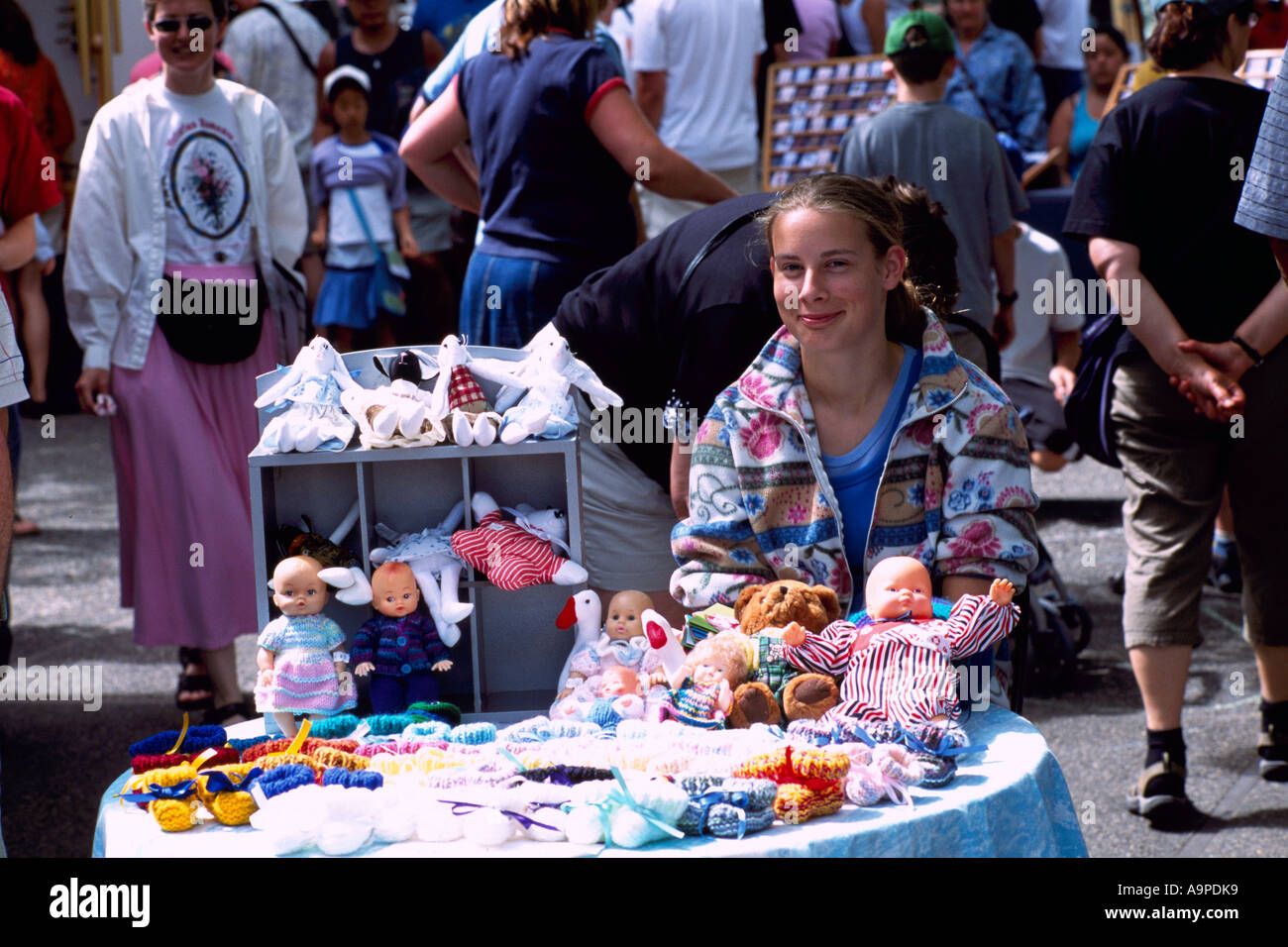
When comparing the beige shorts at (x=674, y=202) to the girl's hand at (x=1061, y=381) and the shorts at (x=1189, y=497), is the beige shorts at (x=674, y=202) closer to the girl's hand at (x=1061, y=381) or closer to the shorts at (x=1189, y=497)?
the girl's hand at (x=1061, y=381)

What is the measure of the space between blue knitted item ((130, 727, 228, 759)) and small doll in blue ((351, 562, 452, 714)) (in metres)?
0.28

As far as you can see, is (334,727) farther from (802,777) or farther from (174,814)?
(802,777)

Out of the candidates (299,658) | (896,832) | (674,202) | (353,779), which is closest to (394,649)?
(299,658)

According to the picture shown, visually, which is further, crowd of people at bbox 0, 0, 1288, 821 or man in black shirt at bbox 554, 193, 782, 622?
man in black shirt at bbox 554, 193, 782, 622

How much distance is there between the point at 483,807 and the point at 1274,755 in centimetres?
282

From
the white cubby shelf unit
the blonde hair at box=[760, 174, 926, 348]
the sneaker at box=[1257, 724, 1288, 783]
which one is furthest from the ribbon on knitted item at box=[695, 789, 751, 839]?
the sneaker at box=[1257, 724, 1288, 783]

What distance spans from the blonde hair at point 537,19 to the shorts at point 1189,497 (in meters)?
1.65

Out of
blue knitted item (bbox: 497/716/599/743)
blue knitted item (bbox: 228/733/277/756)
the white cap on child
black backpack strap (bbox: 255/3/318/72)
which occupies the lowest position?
blue knitted item (bbox: 228/733/277/756)

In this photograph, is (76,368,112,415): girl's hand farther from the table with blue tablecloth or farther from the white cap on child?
the white cap on child

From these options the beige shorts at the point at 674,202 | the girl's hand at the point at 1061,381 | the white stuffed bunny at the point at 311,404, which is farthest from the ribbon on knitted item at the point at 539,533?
the beige shorts at the point at 674,202

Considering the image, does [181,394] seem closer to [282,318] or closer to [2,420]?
[282,318]

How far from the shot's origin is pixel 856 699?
2.22 m

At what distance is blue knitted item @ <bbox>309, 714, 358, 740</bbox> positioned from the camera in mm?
2344
